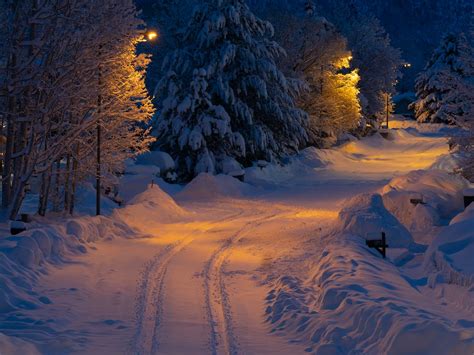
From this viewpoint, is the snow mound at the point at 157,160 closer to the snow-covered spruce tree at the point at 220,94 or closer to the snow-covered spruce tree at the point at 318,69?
the snow-covered spruce tree at the point at 220,94

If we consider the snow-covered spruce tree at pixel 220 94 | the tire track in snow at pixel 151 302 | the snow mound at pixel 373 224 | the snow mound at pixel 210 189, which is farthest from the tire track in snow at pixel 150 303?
the snow-covered spruce tree at pixel 220 94

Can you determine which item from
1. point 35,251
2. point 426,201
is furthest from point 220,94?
point 35,251

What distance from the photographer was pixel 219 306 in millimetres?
8656

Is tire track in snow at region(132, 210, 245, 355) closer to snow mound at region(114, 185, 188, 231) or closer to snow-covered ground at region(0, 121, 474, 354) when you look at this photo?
snow-covered ground at region(0, 121, 474, 354)

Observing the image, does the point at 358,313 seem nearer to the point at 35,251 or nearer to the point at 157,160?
the point at 35,251

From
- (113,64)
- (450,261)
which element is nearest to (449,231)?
(450,261)

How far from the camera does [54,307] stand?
8203mm

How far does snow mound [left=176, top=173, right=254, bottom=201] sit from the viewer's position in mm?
24809

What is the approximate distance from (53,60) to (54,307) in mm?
7309

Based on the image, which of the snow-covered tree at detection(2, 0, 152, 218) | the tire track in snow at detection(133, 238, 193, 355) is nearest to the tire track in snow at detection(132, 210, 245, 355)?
the tire track in snow at detection(133, 238, 193, 355)

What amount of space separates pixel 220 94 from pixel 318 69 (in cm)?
1557

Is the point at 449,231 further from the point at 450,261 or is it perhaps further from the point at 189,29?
the point at 189,29

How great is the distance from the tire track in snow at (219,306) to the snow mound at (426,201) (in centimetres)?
542

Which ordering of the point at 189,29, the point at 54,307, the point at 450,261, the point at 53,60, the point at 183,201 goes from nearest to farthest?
the point at 54,307 < the point at 450,261 < the point at 53,60 < the point at 183,201 < the point at 189,29
